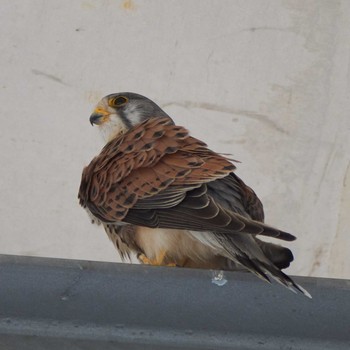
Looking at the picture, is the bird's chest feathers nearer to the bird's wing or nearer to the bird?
the bird

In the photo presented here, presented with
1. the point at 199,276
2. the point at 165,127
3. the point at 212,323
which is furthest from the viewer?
the point at 165,127

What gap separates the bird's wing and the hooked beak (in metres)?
0.37

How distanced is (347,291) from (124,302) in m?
0.42

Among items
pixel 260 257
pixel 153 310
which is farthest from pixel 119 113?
pixel 153 310

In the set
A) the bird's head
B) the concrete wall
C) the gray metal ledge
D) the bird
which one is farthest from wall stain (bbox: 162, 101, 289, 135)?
the gray metal ledge

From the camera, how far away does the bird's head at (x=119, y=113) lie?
3507 mm

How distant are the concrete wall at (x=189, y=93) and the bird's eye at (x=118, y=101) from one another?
562 mm

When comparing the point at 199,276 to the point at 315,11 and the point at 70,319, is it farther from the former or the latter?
the point at 315,11

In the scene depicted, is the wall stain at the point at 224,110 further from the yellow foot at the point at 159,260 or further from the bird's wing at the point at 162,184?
the yellow foot at the point at 159,260

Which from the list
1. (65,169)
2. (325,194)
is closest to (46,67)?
(65,169)

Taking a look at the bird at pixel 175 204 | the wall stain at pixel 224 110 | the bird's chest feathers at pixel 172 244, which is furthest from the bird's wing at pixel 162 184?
the wall stain at pixel 224 110

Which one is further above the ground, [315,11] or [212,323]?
[315,11]

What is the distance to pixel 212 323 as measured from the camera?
1.97 metres

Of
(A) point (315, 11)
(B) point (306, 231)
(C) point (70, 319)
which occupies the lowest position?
(B) point (306, 231)
